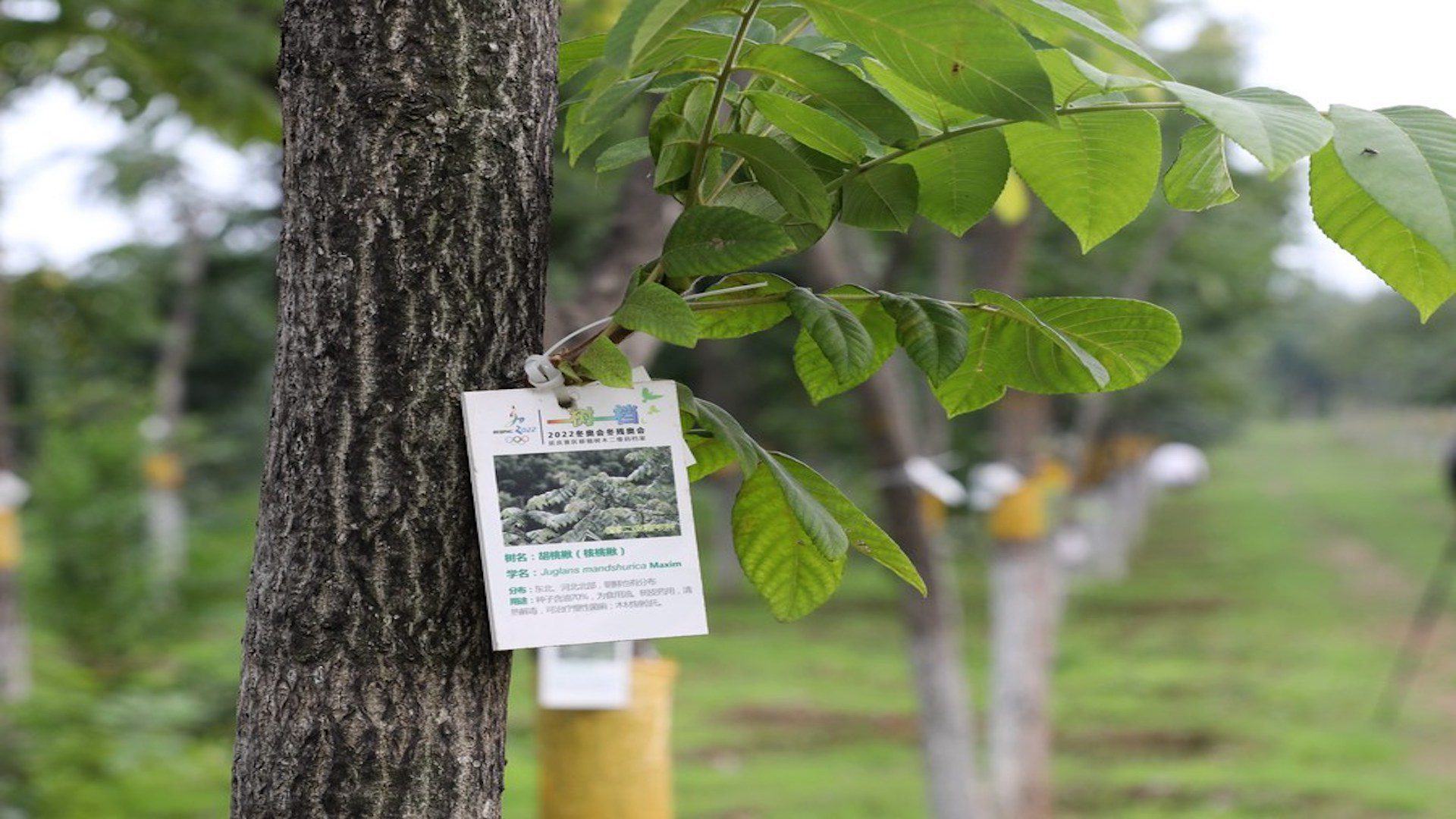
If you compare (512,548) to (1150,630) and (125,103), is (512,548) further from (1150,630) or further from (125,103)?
(1150,630)

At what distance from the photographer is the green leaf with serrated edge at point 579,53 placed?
112cm

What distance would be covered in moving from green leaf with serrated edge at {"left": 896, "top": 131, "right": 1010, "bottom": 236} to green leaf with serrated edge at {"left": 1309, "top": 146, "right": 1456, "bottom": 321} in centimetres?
21

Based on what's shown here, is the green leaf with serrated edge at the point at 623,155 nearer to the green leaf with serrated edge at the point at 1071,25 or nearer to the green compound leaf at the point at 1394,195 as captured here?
the green leaf with serrated edge at the point at 1071,25

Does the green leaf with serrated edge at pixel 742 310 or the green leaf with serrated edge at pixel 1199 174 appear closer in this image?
the green leaf with serrated edge at pixel 1199 174

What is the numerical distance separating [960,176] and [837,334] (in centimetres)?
15

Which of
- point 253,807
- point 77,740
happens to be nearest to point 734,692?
point 77,740

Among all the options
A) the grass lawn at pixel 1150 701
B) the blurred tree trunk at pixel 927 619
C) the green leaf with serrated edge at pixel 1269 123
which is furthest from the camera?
the grass lawn at pixel 1150 701

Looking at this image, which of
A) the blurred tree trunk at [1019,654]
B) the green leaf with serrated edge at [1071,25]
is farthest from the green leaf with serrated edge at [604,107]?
the blurred tree trunk at [1019,654]

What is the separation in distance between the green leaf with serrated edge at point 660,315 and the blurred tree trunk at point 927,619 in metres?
3.93

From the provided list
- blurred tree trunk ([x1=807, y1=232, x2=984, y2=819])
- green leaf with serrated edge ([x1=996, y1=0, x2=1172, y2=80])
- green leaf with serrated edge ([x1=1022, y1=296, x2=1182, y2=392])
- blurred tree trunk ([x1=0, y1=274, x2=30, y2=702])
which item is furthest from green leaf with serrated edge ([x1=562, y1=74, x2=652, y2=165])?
blurred tree trunk ([x1=0, y1=274, x2=30, y2=702])

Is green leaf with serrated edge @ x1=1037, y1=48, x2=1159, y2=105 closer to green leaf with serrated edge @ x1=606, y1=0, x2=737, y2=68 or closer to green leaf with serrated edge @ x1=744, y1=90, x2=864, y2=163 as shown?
green leaf with serrated edge @ x1=744, y1=90, x2=864, y2=163

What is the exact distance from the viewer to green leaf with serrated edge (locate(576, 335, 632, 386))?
1.01m

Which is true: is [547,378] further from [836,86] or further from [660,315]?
[836,86]

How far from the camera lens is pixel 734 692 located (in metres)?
13.6
